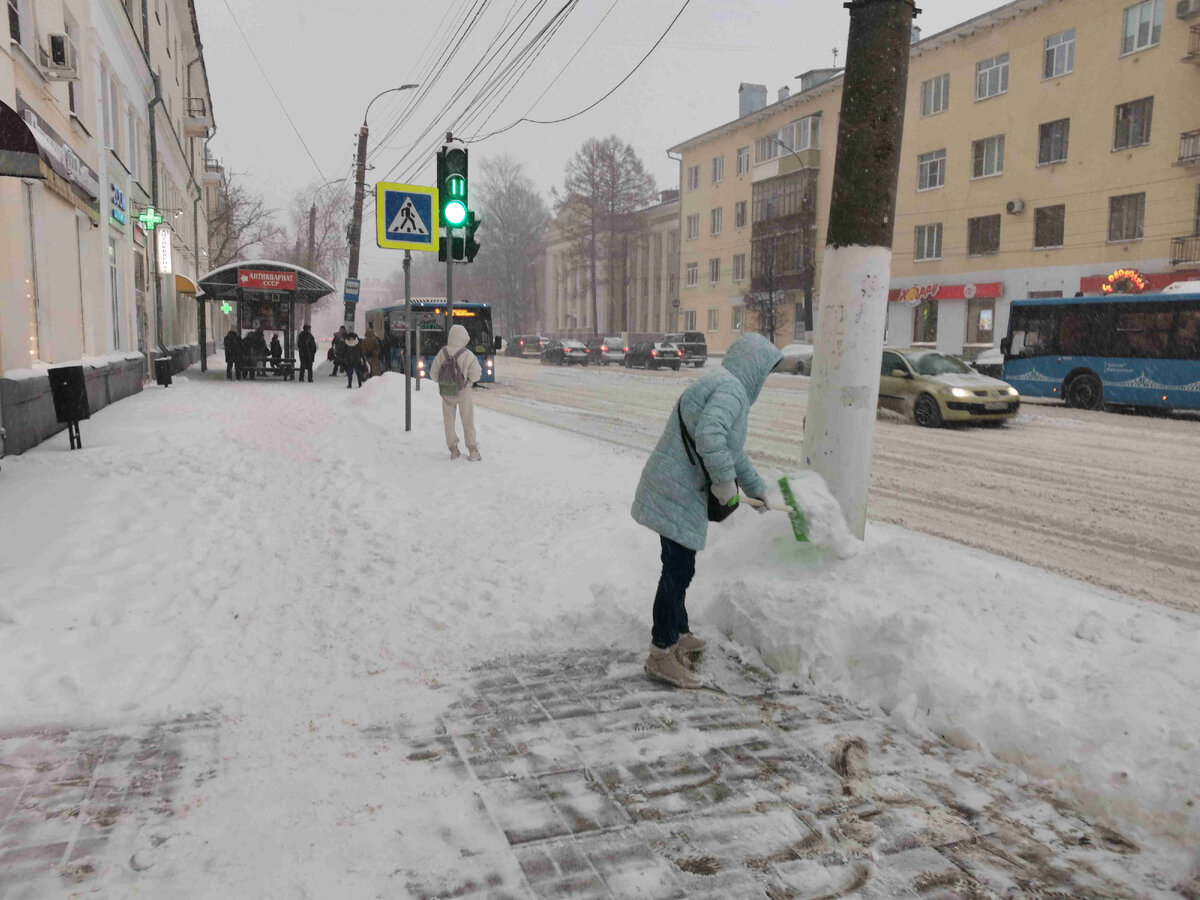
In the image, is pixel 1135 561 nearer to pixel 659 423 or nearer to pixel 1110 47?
pixel 659 423

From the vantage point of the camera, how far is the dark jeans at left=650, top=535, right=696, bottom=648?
165 inches

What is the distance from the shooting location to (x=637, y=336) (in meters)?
66.1

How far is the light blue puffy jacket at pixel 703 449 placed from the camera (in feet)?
12.9

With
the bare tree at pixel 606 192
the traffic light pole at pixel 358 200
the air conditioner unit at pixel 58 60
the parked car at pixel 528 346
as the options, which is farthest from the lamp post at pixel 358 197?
the bare tree at pixel 606 192

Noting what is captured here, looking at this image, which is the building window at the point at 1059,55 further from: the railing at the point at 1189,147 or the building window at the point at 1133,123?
the railing at the point at 1189,147

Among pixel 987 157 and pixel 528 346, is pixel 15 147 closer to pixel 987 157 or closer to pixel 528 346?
pixel 987 157

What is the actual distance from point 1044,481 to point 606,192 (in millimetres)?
54569

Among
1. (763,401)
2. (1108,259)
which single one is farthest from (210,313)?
(1108,259)

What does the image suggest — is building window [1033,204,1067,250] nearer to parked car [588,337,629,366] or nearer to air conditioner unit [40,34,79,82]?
parked car [588,337,629,366]

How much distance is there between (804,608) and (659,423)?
1143 centimetres

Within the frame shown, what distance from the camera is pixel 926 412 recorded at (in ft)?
51.3

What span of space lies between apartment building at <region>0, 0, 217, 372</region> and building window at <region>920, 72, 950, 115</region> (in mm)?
28920

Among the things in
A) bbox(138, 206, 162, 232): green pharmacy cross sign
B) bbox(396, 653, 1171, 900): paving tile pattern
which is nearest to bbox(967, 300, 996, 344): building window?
bbox(138, 206, 162, 232): green pharmacy cross sign

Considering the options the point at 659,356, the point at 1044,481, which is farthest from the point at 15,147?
the point at 659,356
